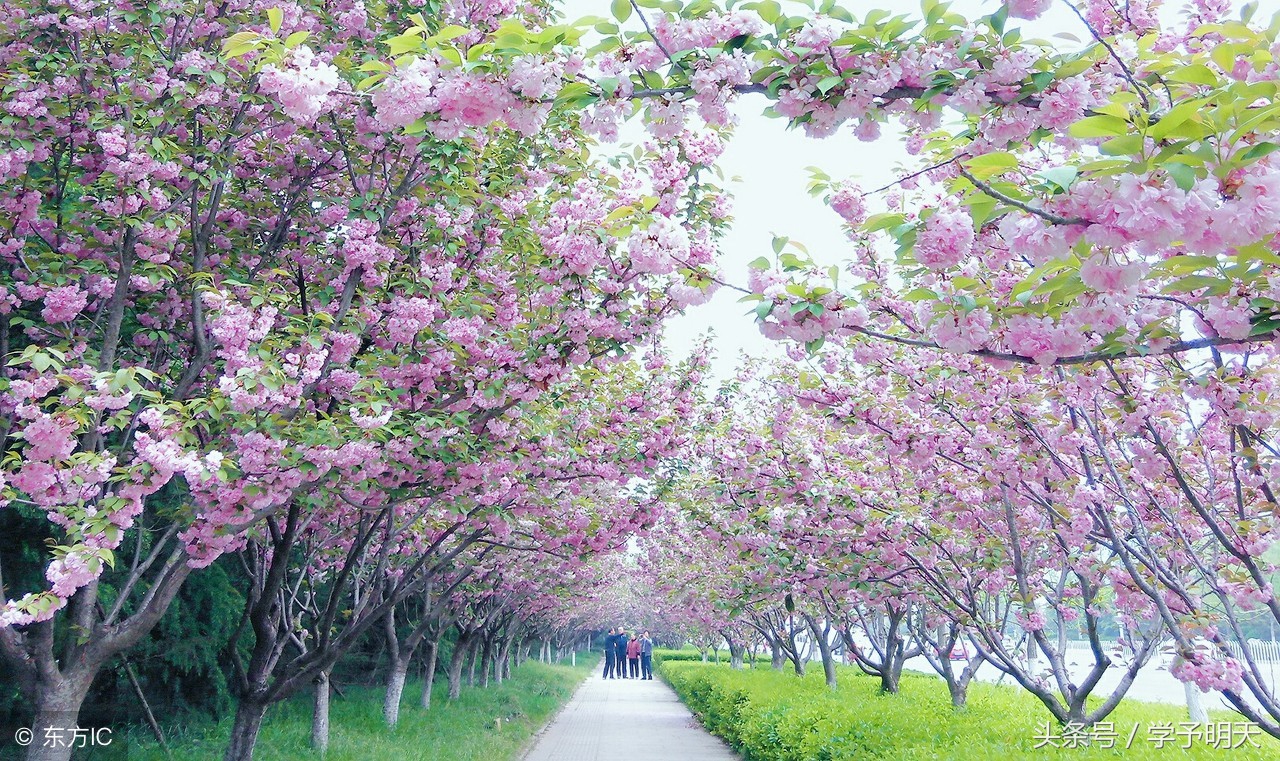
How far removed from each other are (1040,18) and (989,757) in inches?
197

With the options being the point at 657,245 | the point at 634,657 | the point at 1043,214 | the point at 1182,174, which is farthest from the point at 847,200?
the point at 634,657

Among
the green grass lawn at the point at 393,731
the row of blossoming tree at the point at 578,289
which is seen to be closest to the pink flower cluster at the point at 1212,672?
the row of blossoming tree at the point at 578,289

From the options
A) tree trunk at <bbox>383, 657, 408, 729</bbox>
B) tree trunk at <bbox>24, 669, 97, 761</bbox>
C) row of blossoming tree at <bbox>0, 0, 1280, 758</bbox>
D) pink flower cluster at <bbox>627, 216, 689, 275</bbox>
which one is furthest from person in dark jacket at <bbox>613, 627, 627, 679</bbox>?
pink flower cluster at <bbox>627, 216, 689, 275</bbox>

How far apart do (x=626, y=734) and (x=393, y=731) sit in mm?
5397

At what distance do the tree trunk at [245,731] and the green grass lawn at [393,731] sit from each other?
272 centimetres

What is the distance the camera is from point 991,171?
6.31ft

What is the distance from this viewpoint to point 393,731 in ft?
40.9

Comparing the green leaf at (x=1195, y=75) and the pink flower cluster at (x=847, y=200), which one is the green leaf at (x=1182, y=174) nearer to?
the green leaf at (x=1195, y=75)

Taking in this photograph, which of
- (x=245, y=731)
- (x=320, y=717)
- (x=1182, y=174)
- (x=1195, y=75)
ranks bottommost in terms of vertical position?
(x=320, y=717)

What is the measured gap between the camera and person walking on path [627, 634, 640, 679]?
36469 millimetres

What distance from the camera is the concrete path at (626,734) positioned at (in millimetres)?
13289

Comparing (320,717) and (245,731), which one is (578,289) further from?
(320,717)

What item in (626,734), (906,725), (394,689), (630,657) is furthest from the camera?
(630,657)

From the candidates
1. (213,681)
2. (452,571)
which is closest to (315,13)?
(213,681)
